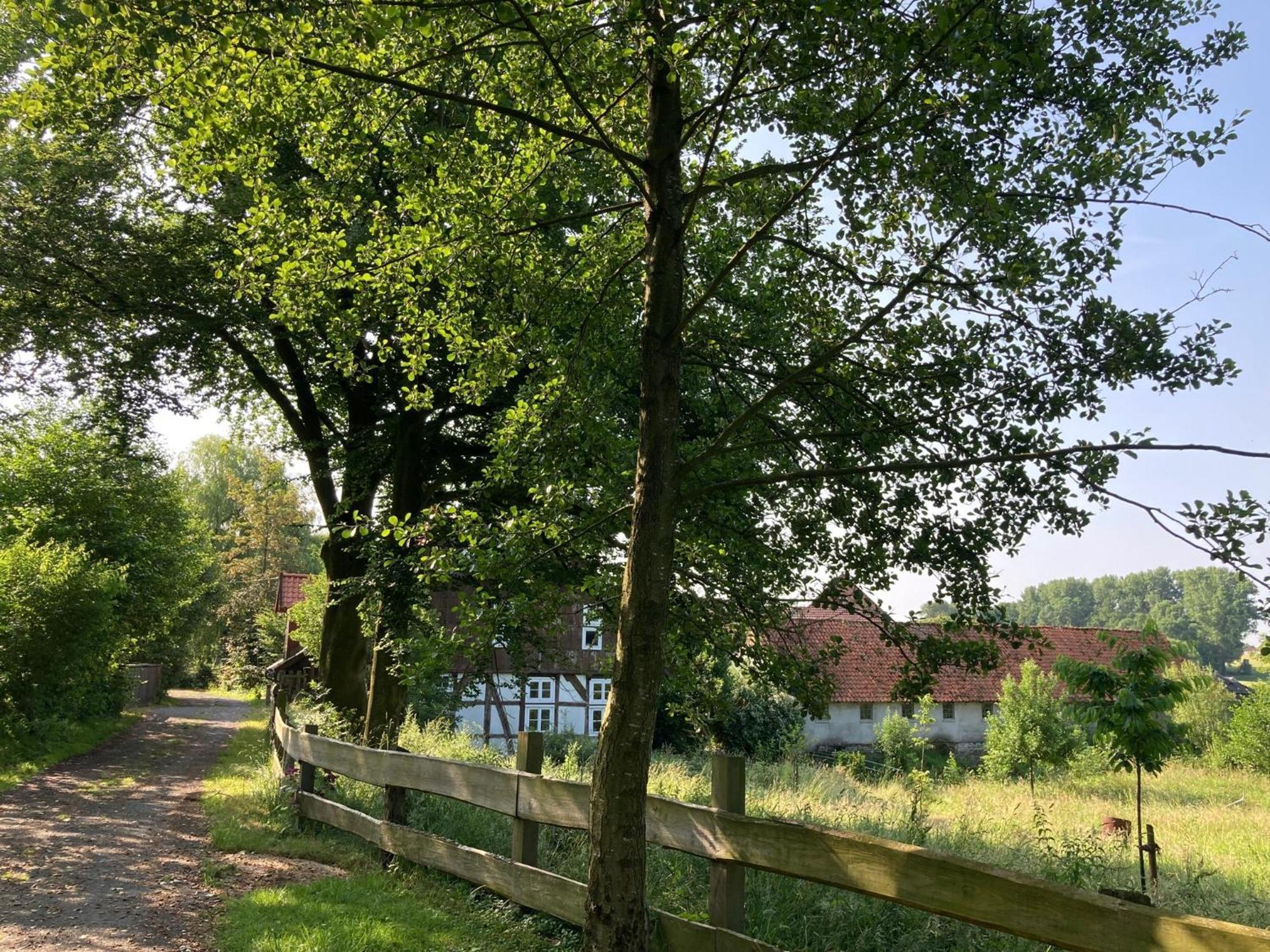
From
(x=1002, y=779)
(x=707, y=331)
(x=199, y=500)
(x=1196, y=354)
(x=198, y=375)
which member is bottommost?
(x=1002, y=779)

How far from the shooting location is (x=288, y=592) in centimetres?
4447

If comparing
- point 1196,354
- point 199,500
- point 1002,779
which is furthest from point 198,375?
point 199,500

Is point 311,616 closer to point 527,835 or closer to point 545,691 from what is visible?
point 545,691

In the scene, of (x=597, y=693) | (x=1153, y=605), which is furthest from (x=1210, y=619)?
(x=597, y=693)

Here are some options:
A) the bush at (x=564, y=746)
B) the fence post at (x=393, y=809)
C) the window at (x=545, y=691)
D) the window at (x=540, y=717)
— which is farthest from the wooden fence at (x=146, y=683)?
the fence post at (x=393, y=809)

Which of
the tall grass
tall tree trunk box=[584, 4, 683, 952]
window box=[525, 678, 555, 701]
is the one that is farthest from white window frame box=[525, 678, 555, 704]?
tall tree trunk box=[584, 4, 683, 952]

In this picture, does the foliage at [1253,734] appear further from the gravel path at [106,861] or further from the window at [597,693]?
the gravel path at [106,861]

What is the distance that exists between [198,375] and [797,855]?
16500mm

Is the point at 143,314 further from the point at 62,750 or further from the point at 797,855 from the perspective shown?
Answer: the point at 797,855

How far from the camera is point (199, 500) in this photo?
2447 inches

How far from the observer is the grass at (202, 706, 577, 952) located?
18.4 ft

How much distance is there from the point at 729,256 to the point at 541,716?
2831cm

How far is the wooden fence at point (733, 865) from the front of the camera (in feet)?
10.6

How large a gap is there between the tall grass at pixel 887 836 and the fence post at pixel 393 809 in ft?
1.98
